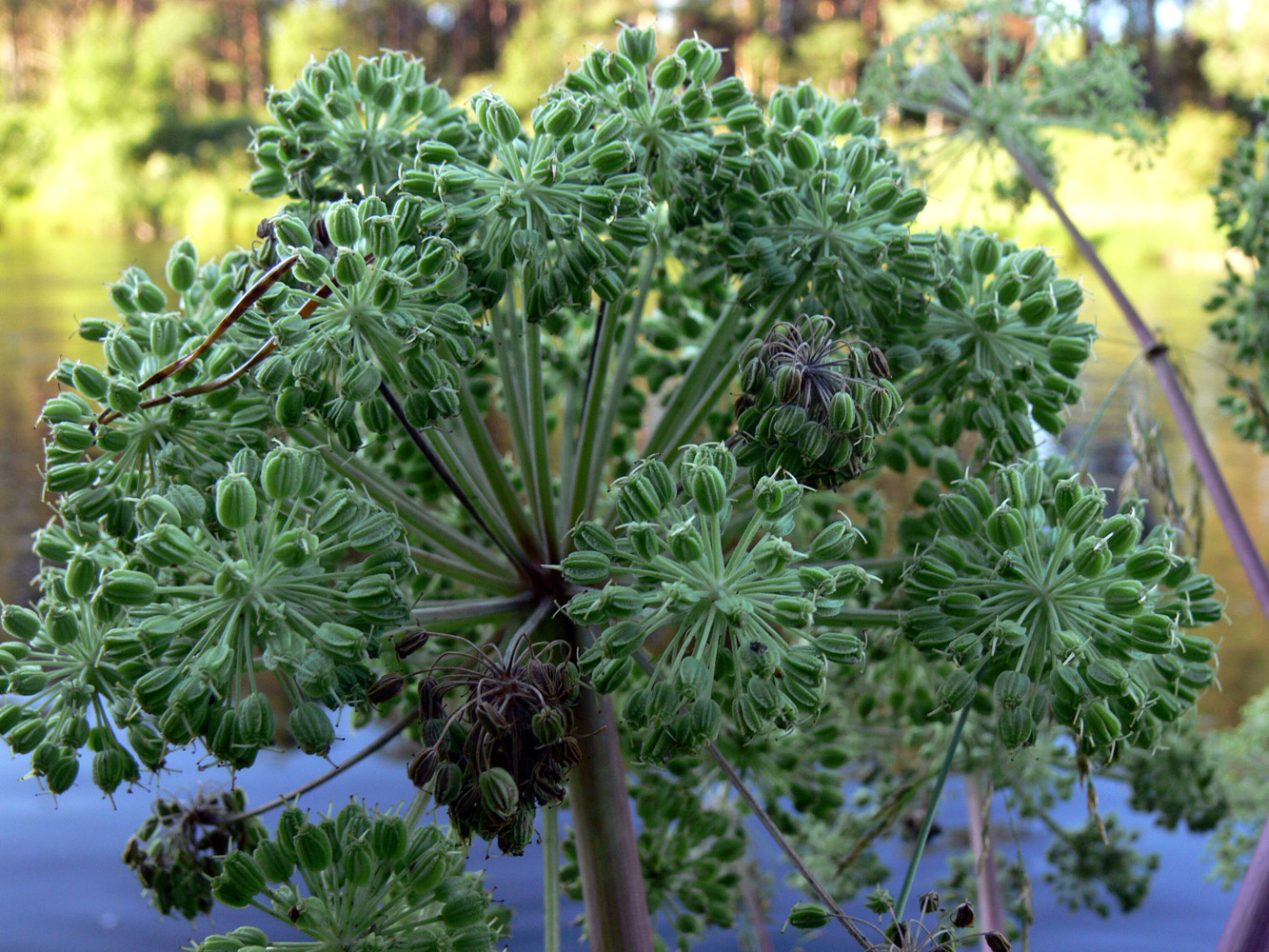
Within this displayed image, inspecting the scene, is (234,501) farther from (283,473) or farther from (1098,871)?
(1098,871)

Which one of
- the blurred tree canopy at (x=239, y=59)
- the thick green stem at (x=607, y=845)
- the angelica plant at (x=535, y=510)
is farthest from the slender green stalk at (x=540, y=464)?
the blurred tree canopy at (x=239, y=59)

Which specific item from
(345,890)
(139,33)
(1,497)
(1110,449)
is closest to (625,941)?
(345,890)

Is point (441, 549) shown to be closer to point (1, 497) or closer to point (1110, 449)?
point (1, 497)

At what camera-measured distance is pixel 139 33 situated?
60.1ft

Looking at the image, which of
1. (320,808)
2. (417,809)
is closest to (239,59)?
(320,808)

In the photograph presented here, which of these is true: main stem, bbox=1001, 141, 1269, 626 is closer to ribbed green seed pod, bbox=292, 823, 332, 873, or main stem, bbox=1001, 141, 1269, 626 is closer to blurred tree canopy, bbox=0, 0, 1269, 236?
ribbed green seed pod, bbox=292, 823, 332, 873

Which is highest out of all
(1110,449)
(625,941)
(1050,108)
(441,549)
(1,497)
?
(1110,449)

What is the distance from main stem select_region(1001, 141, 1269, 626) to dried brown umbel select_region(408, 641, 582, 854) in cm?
67

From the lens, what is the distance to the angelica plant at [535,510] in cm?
51

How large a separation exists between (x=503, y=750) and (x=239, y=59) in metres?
24.3

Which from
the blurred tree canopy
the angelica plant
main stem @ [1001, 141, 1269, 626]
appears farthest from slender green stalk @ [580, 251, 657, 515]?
the blurred tree canopy

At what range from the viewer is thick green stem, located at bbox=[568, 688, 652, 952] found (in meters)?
0.64

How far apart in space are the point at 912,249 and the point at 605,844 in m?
0.41

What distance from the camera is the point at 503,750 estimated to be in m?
0.51
